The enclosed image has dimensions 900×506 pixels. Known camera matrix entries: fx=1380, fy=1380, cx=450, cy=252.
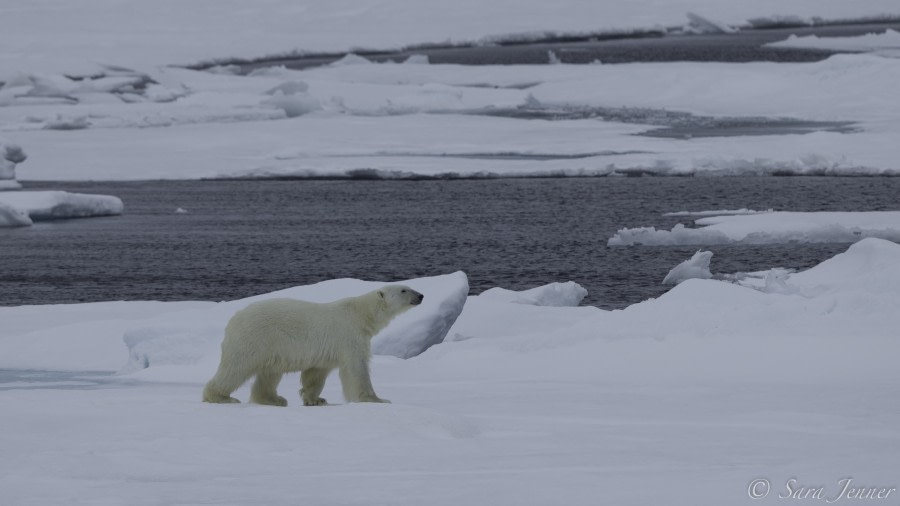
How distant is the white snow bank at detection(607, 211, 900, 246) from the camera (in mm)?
18031


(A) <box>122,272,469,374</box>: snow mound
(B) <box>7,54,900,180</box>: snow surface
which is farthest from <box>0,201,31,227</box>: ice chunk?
(A) <box>122,272,469,374</box>: snow mound

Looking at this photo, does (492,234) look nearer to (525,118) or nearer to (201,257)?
(201,257)

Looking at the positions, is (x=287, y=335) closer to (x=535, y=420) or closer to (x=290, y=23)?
(x=535, y=420)

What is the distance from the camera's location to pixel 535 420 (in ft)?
18.4

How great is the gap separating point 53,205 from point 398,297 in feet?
54.9

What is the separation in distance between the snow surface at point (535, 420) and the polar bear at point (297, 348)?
249mm

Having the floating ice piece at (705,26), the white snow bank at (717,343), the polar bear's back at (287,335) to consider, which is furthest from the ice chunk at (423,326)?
the floating ice piece at (705,26)

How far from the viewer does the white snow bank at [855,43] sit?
47312 mm

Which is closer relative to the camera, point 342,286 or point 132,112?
point 342,286

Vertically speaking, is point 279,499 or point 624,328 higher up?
point 279,499

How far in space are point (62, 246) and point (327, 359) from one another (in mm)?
14739

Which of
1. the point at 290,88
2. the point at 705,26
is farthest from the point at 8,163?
the point at 705,26

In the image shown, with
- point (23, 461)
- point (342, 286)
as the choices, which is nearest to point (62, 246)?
point (342, 286)

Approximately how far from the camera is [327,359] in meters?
5.94
